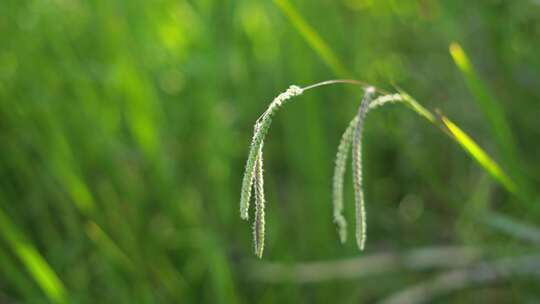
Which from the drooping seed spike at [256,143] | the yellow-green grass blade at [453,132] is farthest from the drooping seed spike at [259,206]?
the yellow-green grass blade at [453,132]

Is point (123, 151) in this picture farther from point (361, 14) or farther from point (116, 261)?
point (361, 14)

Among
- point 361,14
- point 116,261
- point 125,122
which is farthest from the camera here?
point 361,14

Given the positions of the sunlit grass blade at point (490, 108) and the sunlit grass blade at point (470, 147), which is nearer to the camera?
the sunlit grass blade at point (470, 147)

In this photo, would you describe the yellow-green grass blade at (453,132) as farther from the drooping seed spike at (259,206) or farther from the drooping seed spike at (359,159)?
the drooping seed spike at (259,206)

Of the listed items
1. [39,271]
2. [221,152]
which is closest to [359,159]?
[39,271]

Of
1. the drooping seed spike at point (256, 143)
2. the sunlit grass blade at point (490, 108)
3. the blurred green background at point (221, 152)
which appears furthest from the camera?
the blurred green background at point (221, 152)

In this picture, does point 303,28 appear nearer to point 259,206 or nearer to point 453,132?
point 453,132

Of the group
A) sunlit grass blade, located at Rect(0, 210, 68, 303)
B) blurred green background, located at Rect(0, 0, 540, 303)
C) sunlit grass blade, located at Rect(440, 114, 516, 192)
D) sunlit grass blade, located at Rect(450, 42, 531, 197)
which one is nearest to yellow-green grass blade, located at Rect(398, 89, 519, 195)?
sunlit grass blade, located at Rect(440, 114, 516, 192)

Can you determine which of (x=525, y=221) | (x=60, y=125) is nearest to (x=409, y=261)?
(x=525, y=221)
